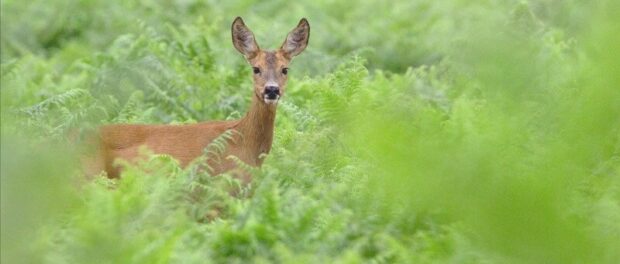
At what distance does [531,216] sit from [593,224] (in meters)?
0.54

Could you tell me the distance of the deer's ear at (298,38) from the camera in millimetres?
8602

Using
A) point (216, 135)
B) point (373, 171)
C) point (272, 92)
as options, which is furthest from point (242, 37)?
point (373, 171)

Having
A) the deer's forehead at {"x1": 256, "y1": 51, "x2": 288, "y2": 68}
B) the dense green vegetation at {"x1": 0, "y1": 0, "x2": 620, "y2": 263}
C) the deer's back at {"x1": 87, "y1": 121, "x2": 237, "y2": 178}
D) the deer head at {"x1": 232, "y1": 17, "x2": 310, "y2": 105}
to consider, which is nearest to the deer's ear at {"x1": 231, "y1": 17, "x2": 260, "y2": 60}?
the deer head at {"x1": 232, "y1": 17, "x2": 310, "y2": 105}

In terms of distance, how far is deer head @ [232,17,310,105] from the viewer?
26.3ft

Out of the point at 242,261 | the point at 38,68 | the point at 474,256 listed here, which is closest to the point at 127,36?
the point at 38,68

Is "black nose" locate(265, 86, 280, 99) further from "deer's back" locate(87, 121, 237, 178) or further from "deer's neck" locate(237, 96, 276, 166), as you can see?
"deer's back" locate(87, 121, 237, 178)

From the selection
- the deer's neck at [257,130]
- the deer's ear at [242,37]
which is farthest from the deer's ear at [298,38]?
the deer's neck at [257,130]

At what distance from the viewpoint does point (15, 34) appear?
1224cm

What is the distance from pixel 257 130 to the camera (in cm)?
798

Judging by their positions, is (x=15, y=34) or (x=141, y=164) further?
(x=15, y=34)

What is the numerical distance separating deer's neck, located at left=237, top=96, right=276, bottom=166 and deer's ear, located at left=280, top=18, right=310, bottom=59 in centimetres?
58

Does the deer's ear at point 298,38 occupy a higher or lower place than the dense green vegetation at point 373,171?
higher

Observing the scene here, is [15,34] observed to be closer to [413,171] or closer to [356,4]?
[356,4]

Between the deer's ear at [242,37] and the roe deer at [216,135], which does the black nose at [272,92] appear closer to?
the roe deer at [216,135]
